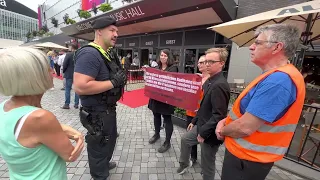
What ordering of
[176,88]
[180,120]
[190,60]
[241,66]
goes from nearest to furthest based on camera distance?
[176,88], [180,120], [241,66], [190,60]

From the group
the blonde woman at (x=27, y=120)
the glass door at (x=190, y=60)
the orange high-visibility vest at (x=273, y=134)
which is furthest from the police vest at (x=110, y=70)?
the glass door at (x=190, y=60)

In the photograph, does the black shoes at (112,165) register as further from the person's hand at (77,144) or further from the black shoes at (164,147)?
the person's hand at (77,144)

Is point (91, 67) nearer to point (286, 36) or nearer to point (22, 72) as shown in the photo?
point (22, 72)

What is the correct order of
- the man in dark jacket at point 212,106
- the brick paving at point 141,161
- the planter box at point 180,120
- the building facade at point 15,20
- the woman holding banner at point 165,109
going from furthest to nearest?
the building facade at point 15,20 < the planter box at point 180,120 < the woman holding banner at point 165,109 < the brick paving at point 141,161 < the man in dark jacket at point 212,106

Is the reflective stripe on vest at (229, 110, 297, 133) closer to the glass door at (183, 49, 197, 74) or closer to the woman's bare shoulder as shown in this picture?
the woman's bare shoulder

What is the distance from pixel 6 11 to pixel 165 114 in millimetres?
81549

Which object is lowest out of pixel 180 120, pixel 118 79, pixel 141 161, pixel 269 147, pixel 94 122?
pixel 141 161

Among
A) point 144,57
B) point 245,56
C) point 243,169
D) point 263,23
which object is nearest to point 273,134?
point 243,169

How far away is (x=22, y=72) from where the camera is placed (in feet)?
2.99

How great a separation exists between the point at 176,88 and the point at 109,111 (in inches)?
65.3

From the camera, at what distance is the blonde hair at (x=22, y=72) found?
901 mm

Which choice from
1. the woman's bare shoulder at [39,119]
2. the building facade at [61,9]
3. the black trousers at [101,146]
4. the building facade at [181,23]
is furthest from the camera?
the building facade at [61,9]

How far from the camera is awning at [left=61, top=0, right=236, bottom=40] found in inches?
286

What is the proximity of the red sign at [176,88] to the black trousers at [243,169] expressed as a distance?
164 cm
